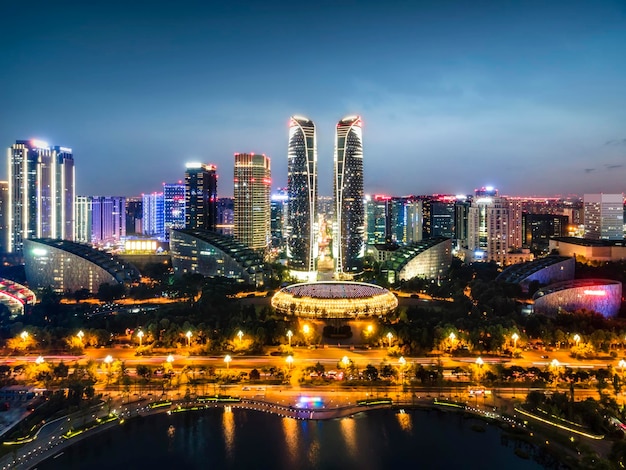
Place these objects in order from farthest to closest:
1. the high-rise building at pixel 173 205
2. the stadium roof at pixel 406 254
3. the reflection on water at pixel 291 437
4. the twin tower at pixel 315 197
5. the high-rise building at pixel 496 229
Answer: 1. the high-rise building at pixel 173 205
2. the high-rise building at pixel 496 229
3. the twin tower at pixel 315 197
4. the stadium roof at pixel 406 254
5. the reflection on water at pixel 291 437

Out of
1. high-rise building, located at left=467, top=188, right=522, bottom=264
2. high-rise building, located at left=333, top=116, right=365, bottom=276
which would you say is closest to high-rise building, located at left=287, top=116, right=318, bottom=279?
high-rise building, located at left=333, top=116, right=365, bottom=276

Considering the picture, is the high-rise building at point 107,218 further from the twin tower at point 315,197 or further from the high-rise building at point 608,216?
the high-rise building at point 608,216

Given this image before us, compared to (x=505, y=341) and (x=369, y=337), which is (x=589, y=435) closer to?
(x=505, y=341)

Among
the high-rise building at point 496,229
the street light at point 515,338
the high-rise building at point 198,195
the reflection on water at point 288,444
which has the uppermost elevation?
the high-rise building at point 198,195

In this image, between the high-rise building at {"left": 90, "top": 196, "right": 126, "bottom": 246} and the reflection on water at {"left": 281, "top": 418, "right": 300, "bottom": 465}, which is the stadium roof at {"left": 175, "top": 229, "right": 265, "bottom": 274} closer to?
the reflection on water at {"left": 281, "top": 418, "right": 300, "bottom": 465}

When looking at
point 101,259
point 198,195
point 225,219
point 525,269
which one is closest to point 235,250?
point 101,259

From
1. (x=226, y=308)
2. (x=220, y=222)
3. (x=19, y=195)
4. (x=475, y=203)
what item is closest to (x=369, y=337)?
(x=226, y=308)

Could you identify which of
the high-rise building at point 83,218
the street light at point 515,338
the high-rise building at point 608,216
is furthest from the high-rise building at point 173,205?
the street light at point 515,338

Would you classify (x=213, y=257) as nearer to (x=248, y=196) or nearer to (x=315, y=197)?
(x=315, y=197)
